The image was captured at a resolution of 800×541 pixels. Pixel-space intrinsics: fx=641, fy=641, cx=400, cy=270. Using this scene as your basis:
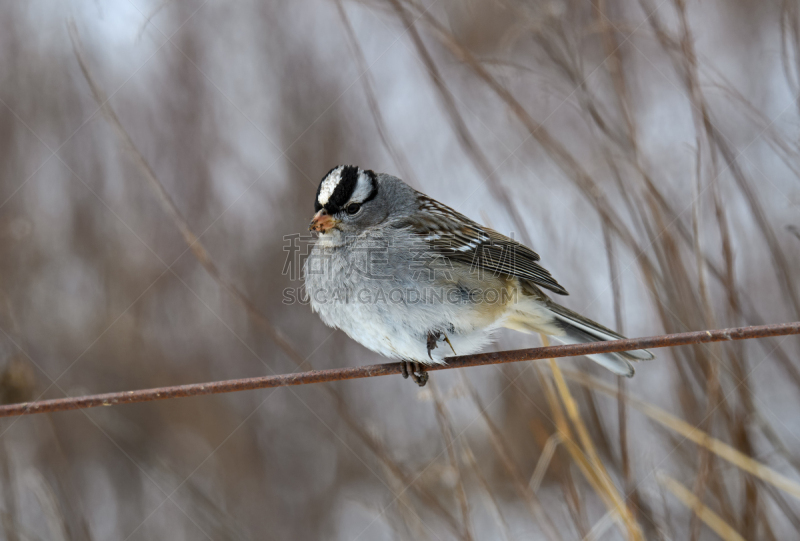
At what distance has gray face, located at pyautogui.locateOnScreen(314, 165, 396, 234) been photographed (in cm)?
331

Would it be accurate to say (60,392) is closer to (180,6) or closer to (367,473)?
(367,473)

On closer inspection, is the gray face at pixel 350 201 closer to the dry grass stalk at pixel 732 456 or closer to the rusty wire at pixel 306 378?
the rusty wire at pixel 306 378

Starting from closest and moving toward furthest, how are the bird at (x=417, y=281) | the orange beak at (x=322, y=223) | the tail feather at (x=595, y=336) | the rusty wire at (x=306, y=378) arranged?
the rusty wire at (x=306, y=378)
the bird at (x=417, y=281)
the tail feather at (x=595, y=336)
the orange beak at (x=322, y=223)

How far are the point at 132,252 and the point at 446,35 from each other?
163 inches

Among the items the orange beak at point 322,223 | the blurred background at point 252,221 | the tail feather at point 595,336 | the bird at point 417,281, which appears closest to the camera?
the bird at point 417,281

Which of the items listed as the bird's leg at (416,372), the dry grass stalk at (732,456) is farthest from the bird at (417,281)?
the dry grass stalk at (732,456)

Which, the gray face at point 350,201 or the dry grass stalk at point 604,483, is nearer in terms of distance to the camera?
the dry grass stalk at point 604,483

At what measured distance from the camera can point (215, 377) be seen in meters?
5.96

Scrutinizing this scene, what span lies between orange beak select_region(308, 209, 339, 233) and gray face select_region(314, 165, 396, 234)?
0.02 metres

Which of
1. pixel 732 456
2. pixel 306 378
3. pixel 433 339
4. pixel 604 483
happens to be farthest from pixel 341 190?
pixel 732 456

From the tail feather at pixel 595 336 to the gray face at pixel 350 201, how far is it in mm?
1058

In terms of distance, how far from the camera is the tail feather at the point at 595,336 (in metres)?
3.02

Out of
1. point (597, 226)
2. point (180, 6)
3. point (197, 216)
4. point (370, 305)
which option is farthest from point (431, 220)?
point (180, 6)

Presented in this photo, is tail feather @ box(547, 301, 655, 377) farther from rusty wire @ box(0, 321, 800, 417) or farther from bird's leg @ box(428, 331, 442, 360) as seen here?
rusty wire @ box(0, 321, 800, 417)
